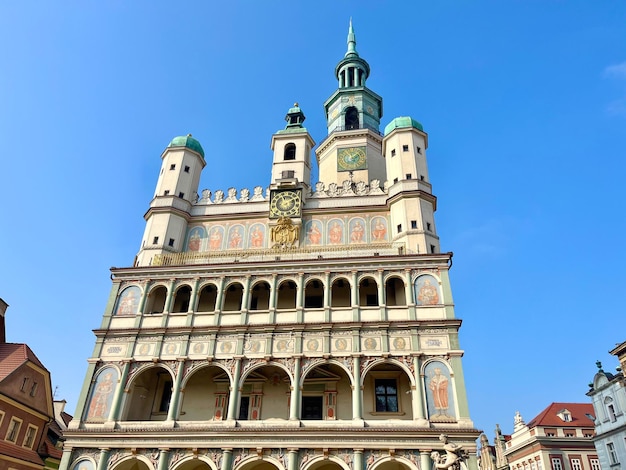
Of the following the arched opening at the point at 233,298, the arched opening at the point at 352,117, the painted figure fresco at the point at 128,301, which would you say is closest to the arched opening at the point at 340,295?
the arched opening at the point at 233,298

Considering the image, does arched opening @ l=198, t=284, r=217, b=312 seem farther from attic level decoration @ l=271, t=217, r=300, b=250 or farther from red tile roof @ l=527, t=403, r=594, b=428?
red tile roof @ l=527, t=403, r=594, b=428

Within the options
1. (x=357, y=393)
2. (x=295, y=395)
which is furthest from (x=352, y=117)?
(x=295, y=395)

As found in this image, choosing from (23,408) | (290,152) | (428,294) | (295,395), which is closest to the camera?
(295,395)

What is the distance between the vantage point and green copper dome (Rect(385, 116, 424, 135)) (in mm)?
32688

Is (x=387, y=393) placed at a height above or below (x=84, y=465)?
above

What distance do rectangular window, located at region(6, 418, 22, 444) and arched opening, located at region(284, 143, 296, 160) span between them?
23.0m

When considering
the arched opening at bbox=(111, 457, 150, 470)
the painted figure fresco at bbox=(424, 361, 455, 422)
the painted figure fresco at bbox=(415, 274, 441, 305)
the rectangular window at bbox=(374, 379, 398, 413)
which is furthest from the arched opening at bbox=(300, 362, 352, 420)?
the arched opening at bbox=(111, 457, 150, 470)

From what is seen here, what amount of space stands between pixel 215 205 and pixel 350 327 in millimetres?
13667

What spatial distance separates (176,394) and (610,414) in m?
32.2

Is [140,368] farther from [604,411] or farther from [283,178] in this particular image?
[604,411]

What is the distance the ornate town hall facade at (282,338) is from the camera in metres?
20.8

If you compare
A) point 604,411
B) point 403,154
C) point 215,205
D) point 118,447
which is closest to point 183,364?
point 118,447

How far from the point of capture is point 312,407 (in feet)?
77.4

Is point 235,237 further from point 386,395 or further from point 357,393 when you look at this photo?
point 386,395
